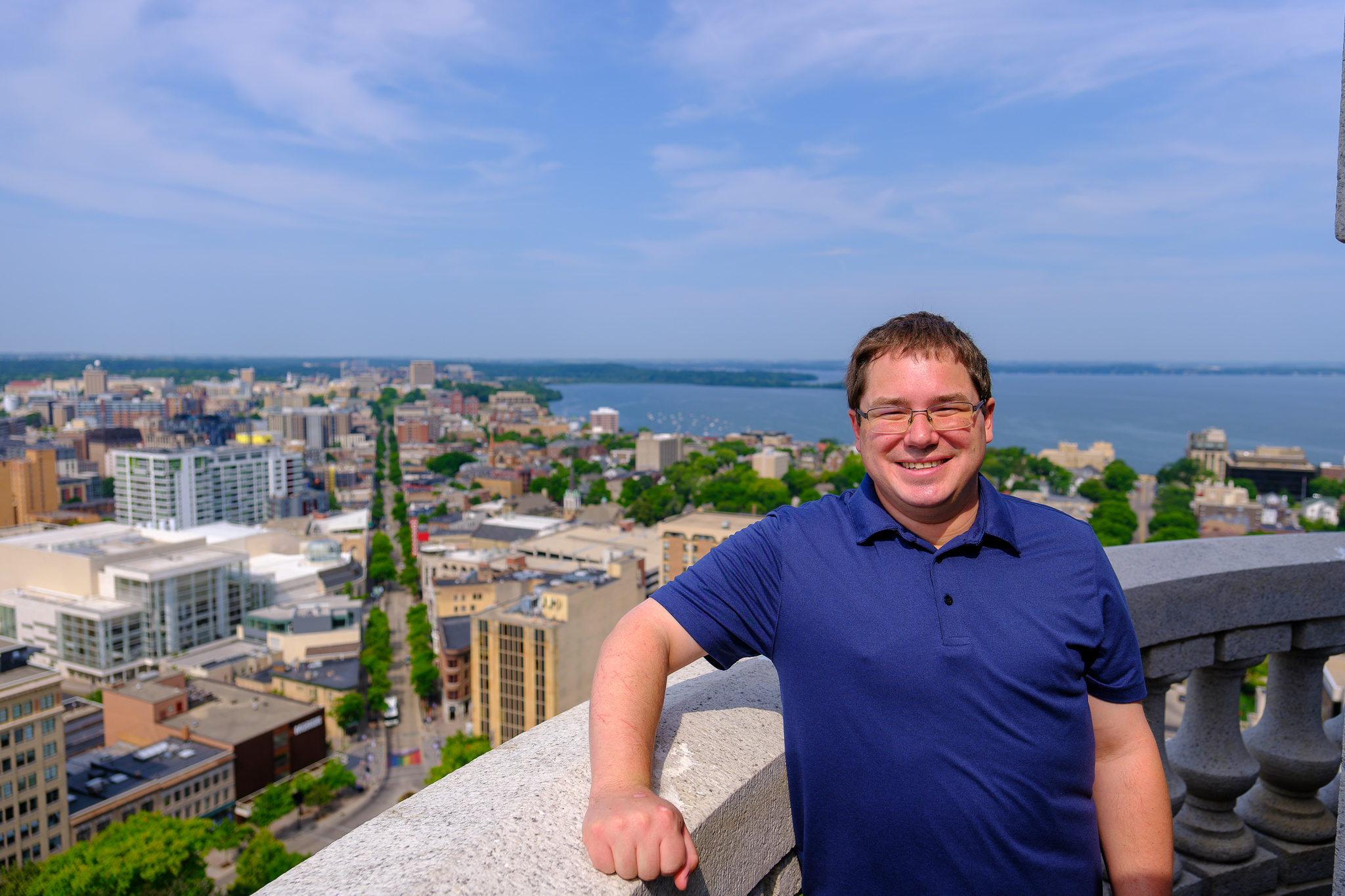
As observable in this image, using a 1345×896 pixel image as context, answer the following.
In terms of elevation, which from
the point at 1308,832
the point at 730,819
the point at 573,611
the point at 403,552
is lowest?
the point at 403,552

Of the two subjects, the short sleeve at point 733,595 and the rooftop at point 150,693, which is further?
the rooftop at point 150,693

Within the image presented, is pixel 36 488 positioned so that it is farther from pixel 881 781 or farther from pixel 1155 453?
pixel 1155 453

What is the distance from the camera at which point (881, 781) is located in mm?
1070

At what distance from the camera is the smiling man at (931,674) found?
1056 mm

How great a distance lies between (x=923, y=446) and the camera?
1187 mm

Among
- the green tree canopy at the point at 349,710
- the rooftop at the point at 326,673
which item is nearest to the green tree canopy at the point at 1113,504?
the green tree canopy at the point at 349,710

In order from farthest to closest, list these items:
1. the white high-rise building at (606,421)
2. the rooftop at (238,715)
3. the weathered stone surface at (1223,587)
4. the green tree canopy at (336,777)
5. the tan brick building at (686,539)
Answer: the white high-rise building at (606,421), the tan brick building at (686,539), the rooftop at (238,715), the green tree canopy at (336,777), the weathered stone surface at (1223,587)

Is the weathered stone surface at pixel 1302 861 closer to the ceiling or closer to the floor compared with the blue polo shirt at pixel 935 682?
closer to the floor

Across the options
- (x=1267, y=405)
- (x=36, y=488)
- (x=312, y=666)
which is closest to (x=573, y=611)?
(x=312, y=666)

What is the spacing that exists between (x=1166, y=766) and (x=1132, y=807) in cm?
80

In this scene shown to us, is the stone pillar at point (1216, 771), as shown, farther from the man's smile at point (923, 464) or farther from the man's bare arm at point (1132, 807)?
the man's smile at point (923, 464)

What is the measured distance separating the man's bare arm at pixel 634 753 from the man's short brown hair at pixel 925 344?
424mm

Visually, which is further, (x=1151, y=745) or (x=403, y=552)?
(x=403, y=552)

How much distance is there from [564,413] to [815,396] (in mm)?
39762
